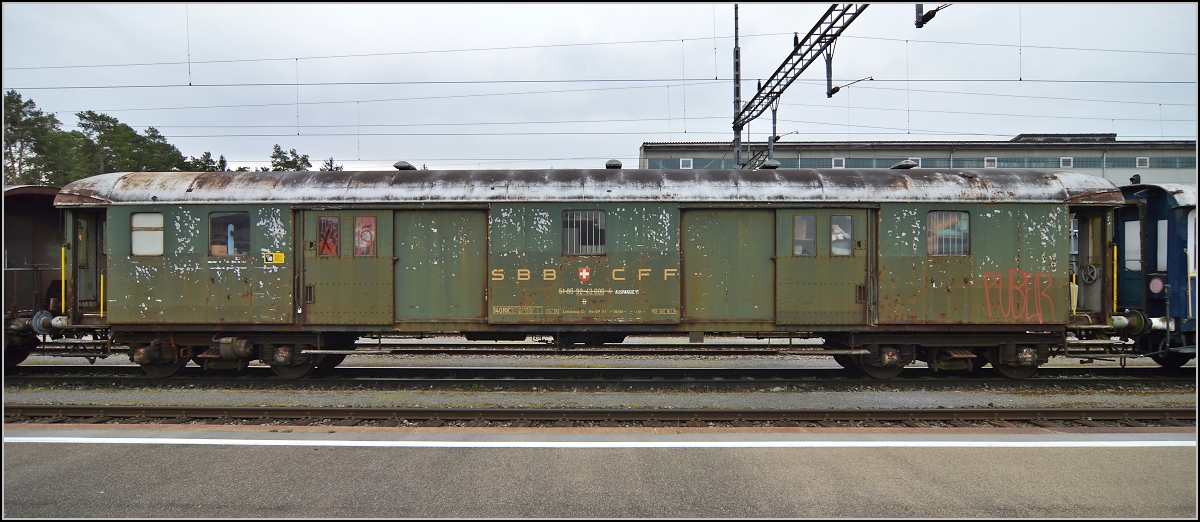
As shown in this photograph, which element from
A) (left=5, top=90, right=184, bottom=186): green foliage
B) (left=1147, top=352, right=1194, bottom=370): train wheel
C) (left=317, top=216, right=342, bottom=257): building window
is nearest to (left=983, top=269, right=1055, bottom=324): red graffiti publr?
(left=1147, top=352, right=1194, bottom=370): train wheel

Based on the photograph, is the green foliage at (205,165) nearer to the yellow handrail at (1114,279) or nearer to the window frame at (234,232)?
the window frame at (234,232)

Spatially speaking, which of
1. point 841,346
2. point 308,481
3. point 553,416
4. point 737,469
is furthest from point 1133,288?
point 308,481

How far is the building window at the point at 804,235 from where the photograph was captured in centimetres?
877

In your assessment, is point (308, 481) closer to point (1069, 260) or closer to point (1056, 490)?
point (1056, 490)

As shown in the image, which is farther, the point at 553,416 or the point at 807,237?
the point at 807,237

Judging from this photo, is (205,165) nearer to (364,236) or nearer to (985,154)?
(364,236)

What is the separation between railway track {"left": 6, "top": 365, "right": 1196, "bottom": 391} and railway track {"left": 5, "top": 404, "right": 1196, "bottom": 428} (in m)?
1.78

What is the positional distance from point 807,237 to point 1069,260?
3.84 metres

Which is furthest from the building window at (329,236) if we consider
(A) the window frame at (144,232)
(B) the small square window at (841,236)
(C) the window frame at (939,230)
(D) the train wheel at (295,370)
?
(C) the window frame at (939,230)

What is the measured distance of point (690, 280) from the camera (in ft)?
29.1

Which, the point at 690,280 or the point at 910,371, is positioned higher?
the point at 690,280

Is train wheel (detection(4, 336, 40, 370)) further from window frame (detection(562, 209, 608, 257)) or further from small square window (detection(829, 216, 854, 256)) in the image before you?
small square window (detection(829, 216, 854, 256))

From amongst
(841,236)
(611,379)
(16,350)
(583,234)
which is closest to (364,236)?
(583,234)

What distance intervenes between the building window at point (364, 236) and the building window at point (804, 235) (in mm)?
6325
